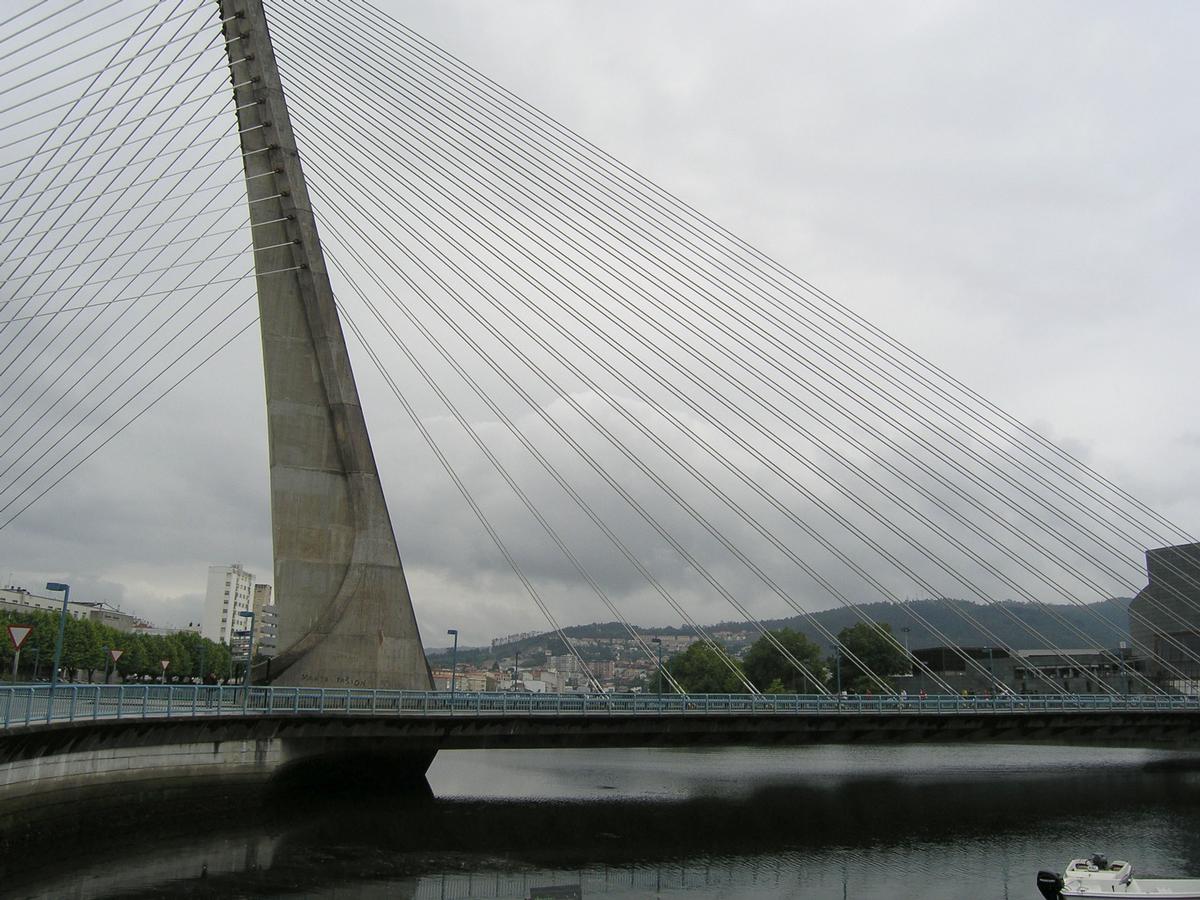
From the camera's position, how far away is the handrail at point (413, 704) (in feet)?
72.3

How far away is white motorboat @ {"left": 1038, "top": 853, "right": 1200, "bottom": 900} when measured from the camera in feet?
64.1

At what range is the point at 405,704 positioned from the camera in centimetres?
3312

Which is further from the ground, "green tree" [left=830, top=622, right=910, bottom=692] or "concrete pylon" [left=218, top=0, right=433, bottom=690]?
"concrete pylon" [left=218, top=0, right=433, bottom=690]

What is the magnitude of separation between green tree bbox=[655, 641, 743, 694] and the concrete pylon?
189 feet

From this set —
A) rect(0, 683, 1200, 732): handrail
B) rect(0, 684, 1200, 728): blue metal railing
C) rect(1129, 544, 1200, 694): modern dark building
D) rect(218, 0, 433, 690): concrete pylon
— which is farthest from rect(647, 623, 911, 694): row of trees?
rect(218, 0, 433, 690): concrete pylon

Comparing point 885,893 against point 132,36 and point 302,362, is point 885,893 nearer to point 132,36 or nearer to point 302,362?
point 302,362

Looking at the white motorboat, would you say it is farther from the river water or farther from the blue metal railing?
the blue metal railing

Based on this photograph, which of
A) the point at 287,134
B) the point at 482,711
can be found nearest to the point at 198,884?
the point at 482,711

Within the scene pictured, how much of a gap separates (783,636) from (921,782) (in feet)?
182

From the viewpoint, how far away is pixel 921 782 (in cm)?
4472

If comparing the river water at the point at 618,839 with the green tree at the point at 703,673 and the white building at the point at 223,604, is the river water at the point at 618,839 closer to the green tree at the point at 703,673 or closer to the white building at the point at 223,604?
the green tree at the point at 703,673

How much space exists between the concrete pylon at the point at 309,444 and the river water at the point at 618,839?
17.4ft

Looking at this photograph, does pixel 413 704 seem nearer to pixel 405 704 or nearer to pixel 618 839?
pixel 405 704

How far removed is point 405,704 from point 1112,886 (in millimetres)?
21696
